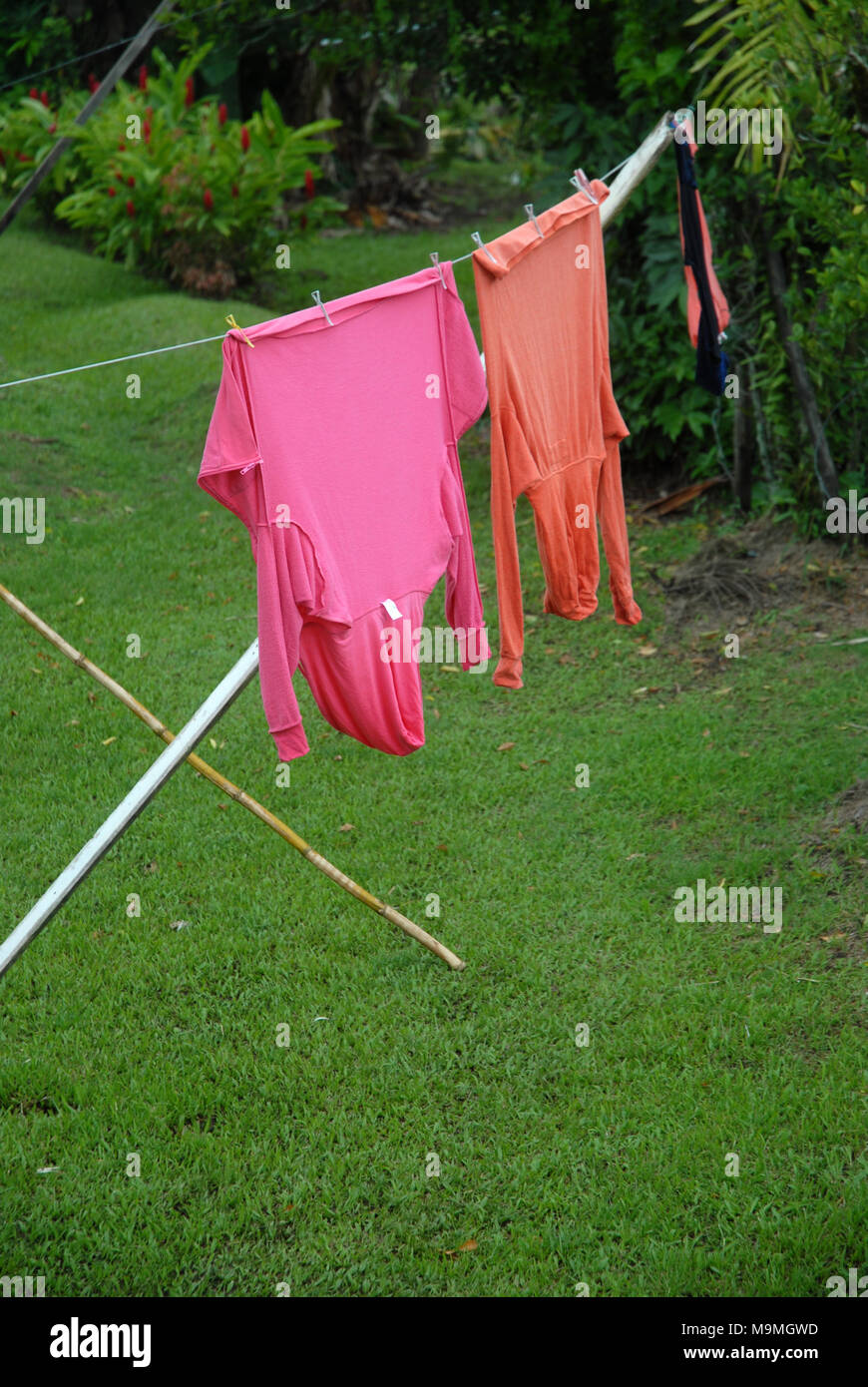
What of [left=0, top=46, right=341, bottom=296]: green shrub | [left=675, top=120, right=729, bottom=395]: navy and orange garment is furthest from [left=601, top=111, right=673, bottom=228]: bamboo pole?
[left=0, top=46, right=341, bottom=296]: green shrub

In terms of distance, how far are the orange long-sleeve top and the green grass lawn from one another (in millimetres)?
1304

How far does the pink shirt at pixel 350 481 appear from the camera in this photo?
3.10 meters

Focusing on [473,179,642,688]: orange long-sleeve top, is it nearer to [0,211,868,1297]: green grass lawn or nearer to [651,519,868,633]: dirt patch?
[0,211,868,1297]: green grass lawn

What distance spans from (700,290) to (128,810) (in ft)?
9.51

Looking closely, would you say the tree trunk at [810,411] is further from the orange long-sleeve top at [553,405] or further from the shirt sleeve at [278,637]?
the shirt sleeve at [278,637]

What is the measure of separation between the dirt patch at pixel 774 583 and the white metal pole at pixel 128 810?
4.06 m

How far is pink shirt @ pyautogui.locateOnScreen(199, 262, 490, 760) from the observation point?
310cm

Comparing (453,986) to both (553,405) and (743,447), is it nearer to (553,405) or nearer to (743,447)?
(553,405)

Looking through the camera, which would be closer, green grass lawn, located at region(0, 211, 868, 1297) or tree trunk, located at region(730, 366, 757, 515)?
green grass lawn, located at region(0, 211, 868, 1297)

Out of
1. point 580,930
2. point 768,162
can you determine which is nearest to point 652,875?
point 580,930

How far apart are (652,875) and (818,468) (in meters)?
3.27

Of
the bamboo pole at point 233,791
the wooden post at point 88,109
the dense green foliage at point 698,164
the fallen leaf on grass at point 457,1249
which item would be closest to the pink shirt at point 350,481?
the bamboo pole at point 233,791

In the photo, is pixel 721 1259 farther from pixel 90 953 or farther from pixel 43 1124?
pixel 90 953
